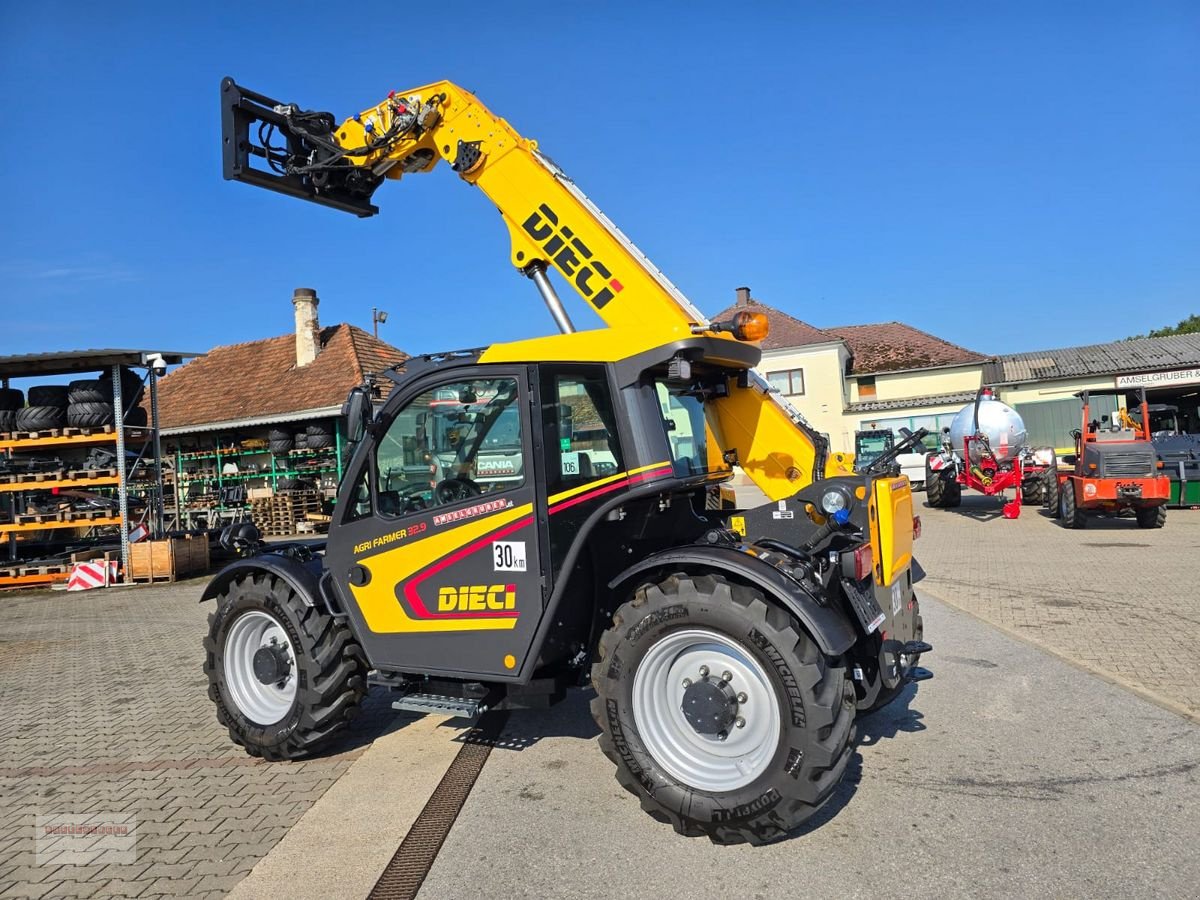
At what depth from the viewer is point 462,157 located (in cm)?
617

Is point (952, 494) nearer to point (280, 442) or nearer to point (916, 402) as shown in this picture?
point (916, 402)

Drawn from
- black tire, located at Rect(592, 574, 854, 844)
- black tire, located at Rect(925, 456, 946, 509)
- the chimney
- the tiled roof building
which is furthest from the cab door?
the chimney

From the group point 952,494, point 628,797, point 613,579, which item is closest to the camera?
point 628,797

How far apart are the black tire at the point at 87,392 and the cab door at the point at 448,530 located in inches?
459

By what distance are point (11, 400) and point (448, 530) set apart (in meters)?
13.8

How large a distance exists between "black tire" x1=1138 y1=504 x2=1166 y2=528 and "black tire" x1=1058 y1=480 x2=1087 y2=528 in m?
0.94

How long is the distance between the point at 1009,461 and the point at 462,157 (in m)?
16.1

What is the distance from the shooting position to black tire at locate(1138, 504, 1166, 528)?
46.5 ft

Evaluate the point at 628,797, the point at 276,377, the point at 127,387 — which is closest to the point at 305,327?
the point at 276,377

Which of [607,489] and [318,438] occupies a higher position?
[318,438]

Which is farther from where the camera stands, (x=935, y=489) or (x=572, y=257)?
(x=935, y=489)

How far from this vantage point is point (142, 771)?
4723 mm

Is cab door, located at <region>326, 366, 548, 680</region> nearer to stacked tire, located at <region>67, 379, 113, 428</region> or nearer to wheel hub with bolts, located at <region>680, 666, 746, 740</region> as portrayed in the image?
wheel hub with bolts, located at <region>680, 666, 746, 740</region>

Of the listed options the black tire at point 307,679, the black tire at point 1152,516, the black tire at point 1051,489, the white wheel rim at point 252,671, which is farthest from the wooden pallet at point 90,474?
the black tire at point 1051,489
